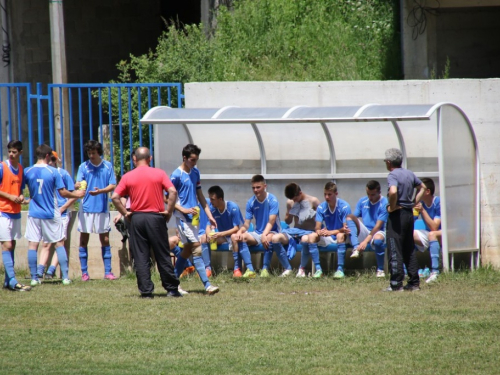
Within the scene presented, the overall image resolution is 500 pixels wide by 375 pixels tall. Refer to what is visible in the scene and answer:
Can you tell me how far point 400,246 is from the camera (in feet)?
30.2

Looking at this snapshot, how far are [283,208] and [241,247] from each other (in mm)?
1205

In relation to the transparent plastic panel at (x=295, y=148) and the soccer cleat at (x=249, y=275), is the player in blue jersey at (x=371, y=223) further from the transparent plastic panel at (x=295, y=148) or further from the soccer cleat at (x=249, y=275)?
the soccer cleat at (x=249, y=275)

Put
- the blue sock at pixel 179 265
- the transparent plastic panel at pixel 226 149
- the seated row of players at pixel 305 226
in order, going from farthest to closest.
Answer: the transparent plastic panel at pixel 226 149, the seated row of players at pixel 305 226, the blue sock at pixel 179 265

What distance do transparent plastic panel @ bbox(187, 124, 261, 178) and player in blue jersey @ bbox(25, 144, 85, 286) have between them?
228 cm

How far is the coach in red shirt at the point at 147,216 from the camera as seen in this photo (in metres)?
8.90

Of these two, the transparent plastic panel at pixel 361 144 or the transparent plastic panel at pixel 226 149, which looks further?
the transparent plastic panel at pixel 226 149

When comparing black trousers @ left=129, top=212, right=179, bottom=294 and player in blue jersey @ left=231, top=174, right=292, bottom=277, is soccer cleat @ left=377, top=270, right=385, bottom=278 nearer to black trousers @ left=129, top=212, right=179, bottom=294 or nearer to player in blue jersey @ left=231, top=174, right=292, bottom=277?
player in blue jersey @ left=231, top=174, right=292, bottom=277

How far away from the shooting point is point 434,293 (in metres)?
9.06

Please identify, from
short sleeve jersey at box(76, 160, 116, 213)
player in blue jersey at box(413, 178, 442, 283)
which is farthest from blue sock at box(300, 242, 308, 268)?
short sleeve jersey at box(76, 160, 116, 213)

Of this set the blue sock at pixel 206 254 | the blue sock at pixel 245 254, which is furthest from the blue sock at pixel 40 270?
the blue sock at pixel 245 254

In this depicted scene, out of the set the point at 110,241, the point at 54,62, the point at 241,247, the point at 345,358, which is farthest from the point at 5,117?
the point at 345,358

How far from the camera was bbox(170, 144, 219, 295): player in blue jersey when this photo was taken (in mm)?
9250

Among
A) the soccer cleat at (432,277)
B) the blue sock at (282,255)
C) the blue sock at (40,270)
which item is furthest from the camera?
the blue sock at (282,255)

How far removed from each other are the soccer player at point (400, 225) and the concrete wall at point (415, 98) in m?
1.97
